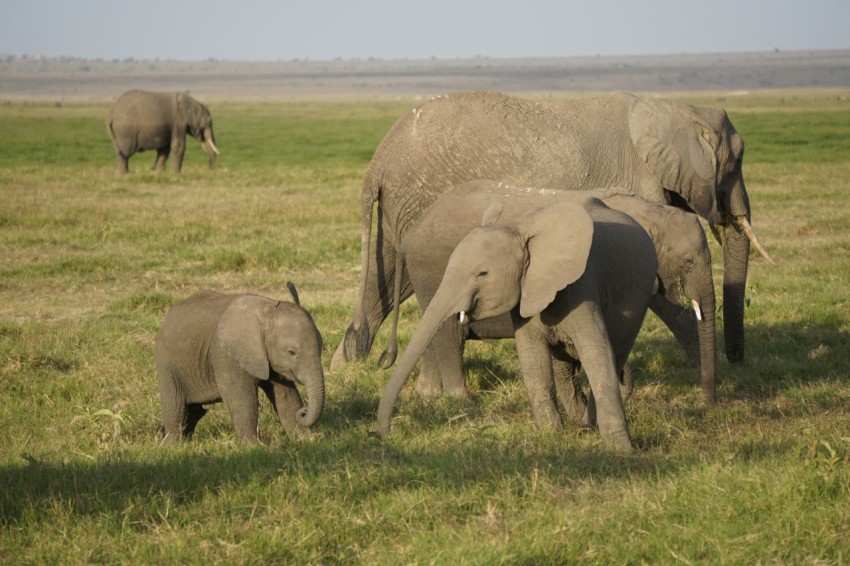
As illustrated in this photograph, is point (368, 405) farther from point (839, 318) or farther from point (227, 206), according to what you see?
point (227, 206)

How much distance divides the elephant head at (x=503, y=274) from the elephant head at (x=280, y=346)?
0.41 meters

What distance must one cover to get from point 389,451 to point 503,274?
1.08 metres

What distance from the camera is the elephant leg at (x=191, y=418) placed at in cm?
666

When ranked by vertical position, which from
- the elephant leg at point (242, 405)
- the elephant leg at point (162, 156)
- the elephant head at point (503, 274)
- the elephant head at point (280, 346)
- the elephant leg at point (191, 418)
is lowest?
the elephant leg at point (162, 156)

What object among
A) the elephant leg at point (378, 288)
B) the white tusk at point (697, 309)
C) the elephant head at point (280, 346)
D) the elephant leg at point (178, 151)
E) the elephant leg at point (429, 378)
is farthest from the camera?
the elephant leg at point (178, 151)

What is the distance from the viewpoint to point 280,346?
607 centimetres

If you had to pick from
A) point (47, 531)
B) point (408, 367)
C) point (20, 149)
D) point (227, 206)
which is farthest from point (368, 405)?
point (20, 149)

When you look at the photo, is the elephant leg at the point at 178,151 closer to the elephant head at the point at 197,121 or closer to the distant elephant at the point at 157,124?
the distant elephant at the point at 157,124

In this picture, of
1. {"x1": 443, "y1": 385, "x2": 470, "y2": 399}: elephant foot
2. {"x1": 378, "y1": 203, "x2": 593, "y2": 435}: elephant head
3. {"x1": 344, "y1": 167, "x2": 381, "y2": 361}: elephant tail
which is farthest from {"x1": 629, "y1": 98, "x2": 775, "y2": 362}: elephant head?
{"x1": 378, "y1": 203, "x2": 593, "y2": 435}: elephant head

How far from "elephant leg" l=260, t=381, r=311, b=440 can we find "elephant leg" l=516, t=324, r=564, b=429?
1.22 meters

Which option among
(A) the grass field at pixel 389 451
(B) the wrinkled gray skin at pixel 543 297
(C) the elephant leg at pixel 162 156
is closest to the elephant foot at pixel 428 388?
(A) the grass field at pixel 389 451

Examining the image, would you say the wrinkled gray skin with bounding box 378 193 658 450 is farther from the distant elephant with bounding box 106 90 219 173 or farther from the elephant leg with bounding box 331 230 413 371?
the distant elephant with bounding box 106 90 219 173

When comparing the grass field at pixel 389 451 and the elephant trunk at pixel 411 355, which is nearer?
the grass field at pixel 389 451

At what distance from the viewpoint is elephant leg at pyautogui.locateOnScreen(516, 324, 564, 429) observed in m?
6.33
